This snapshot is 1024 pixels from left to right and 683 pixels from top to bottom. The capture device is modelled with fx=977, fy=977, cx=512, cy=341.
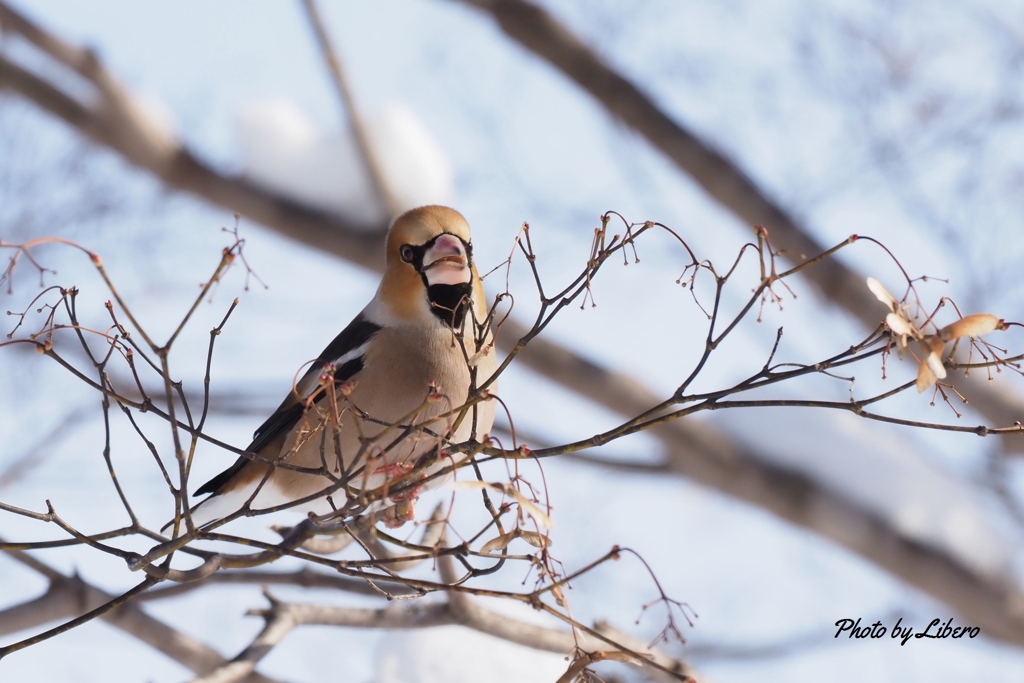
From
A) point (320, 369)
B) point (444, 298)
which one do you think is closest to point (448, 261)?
point (444, 298)

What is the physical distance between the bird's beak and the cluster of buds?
928 mm

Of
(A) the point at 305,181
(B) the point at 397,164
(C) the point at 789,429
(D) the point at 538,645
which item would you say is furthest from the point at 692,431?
(D) the point at 538,645

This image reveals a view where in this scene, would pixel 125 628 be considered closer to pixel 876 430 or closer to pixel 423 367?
pixel 423 367

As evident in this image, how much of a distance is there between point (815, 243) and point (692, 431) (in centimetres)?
126

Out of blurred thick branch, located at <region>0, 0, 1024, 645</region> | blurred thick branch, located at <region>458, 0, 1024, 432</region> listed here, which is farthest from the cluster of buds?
blurred thick branch, located at <region>458, 0, 1024, 432</region>

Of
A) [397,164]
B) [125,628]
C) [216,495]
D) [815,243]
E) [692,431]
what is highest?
[397,164]

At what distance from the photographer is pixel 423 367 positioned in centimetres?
247

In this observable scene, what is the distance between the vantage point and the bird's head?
6.86ft

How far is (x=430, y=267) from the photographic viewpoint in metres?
2.16

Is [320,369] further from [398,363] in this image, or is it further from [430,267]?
[430,267]

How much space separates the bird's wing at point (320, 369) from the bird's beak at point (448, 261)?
50 centimetres

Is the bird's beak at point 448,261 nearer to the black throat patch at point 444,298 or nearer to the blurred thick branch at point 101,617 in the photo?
the black throat patch at point 444,298

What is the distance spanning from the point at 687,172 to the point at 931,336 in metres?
3.97

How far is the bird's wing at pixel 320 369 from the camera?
2631 millimetres
